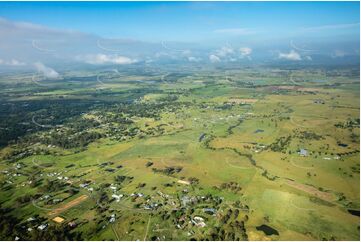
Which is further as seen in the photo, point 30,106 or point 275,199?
point 30,106

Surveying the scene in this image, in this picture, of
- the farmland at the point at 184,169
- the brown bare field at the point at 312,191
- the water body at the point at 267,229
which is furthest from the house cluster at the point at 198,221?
the brown bare field at the point at 312,191

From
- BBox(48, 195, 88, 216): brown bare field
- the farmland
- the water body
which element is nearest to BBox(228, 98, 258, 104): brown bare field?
the farmland

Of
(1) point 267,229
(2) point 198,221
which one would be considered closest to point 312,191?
(1) point 267,229

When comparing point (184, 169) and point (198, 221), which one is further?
point (184, 169)

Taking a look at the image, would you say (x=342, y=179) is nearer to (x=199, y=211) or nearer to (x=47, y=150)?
(x=199, y=211)

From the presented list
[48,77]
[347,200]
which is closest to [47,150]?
[347,200]

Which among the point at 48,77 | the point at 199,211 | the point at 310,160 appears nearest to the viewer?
the point at 199,211

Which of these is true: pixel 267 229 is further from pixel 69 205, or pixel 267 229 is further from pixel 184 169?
pixel 69 205

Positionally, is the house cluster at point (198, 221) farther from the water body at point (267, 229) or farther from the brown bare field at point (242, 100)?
the brown bare field at point (242, 100)

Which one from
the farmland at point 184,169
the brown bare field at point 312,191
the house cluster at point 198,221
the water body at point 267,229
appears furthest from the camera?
the brown bare field at point 312,191
